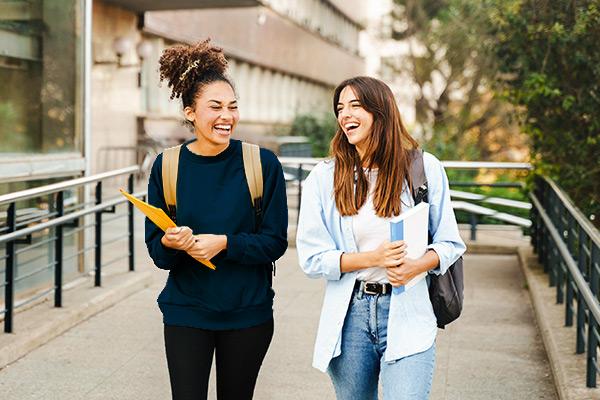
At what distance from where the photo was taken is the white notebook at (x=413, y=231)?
3139 millimetres

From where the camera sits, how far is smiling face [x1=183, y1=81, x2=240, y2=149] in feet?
11.3

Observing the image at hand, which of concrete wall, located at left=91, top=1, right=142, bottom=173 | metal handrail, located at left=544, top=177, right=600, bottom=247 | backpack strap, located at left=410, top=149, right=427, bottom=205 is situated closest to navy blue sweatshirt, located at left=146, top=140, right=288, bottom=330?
backpack strap, located at left=410, top=149, right=427, bottom=205

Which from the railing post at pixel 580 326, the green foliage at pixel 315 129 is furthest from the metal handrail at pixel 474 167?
the green foliage at pixel 315 129

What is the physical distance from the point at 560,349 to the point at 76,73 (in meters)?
4.66

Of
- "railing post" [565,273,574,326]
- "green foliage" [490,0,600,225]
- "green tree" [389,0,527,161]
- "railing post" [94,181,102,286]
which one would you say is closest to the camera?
"railing post" [565,273,574,326]

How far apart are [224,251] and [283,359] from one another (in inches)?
127

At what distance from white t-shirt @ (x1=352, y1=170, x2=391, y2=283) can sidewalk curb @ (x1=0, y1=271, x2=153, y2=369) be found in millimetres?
3403

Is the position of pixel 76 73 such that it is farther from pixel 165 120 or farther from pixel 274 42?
pixel 274 42

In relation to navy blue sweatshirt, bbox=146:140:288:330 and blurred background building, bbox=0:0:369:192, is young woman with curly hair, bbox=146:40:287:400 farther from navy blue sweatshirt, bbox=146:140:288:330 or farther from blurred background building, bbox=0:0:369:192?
blurred background building, bbox=0:0:369:192

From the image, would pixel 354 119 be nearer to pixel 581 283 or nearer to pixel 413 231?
pixel 413 231

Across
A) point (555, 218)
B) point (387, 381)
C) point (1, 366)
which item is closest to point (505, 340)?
point (555, 218)

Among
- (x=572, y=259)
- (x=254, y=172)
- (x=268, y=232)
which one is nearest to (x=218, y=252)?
(x=268, y=232)

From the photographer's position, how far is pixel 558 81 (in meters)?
8.62

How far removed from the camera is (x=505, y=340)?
7.16 m
